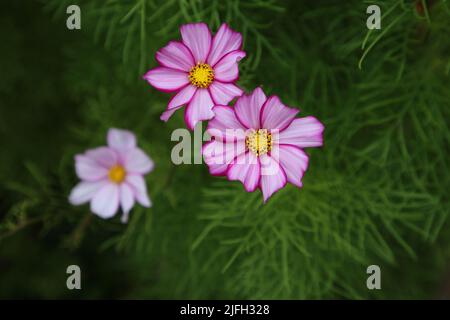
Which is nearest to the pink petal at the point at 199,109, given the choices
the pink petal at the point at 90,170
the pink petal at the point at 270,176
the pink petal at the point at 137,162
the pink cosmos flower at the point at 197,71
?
the pink cosmos flower at the point at 197,71

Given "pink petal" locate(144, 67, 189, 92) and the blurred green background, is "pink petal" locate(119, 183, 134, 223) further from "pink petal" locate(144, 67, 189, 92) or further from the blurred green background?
"pink petal" locate(144, 67, 189, 92)

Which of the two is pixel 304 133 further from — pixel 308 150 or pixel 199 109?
pixel 308 150

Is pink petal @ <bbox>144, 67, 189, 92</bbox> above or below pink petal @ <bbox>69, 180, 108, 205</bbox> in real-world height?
above

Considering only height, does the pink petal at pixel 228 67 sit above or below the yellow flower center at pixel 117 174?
above

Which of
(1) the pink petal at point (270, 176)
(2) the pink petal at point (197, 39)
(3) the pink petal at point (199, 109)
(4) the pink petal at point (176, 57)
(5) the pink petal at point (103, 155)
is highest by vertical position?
(2) the pink petal at point (197, 39)

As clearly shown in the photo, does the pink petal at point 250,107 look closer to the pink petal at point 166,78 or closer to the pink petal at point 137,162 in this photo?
the pink petal at point 166,78

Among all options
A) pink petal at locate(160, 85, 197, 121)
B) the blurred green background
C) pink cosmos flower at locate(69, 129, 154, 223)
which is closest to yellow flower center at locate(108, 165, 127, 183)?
pink cosmos flower at locate(69, 129, 154, 223)

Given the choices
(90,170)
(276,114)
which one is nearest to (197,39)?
(276,114)
